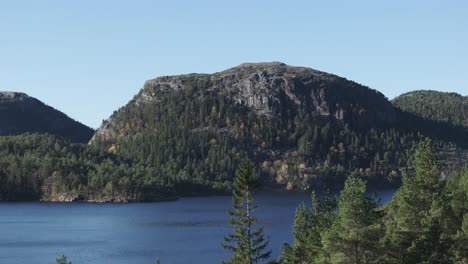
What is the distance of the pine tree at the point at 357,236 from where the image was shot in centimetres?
6088

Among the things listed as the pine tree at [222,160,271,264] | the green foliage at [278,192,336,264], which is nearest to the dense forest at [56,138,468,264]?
the pine tree at [222,160,271,264]

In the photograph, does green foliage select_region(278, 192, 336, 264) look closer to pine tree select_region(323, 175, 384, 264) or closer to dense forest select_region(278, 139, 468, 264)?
dense forest select_region(278, 139, 468, 264)

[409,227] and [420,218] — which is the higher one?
[420,218]

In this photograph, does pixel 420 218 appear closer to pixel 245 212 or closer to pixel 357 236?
pixel 357 236

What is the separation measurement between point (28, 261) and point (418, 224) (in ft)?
301

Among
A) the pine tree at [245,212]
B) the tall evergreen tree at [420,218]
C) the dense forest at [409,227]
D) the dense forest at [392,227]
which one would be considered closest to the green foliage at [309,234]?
the dense forest at [409,227]

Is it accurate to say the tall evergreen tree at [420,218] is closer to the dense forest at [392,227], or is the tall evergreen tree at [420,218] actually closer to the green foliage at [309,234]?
the dense forest at [392,227]

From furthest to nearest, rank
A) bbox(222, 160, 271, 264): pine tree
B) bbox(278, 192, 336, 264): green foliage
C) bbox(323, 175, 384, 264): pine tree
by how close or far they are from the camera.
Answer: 1. bbox(278, 192, 336, 264): green foliage
2. bbox(222, 160, 271, 264): pine tree
3. bbox(323, 175, 384, 264): pine tree

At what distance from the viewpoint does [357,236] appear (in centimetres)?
6088

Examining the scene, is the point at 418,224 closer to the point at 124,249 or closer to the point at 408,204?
the point at 408,204

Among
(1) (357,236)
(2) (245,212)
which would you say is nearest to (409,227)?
(1) (357,236)

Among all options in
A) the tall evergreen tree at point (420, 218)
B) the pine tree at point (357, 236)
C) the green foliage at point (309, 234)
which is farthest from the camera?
the green foliage at point (309, 234)

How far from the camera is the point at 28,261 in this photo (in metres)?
138

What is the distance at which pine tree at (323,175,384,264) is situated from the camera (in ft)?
200
